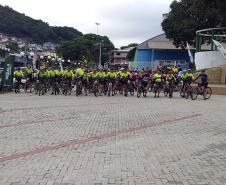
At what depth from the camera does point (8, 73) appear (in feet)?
99.2

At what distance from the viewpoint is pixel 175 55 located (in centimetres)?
6775

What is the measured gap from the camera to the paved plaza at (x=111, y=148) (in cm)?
755

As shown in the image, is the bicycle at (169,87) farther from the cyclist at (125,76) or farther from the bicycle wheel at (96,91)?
the bicycle wheel at (96,91)

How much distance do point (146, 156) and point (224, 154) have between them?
152 cm

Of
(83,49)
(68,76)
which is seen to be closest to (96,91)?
(68,76)

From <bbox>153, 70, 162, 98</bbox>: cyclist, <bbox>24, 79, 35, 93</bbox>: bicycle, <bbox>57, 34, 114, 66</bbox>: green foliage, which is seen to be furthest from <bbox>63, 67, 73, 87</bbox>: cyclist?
<bbox>57, 34, 114, 66</bbox>: green foliage

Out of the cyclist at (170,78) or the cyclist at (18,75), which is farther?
the cyclist at (18,75)

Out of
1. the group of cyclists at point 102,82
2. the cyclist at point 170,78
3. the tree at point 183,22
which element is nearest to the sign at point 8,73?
the group of cyclists at point 102,82

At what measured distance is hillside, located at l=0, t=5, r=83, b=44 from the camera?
81.7 m

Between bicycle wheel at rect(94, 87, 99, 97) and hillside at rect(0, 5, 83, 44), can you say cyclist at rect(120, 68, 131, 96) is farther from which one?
hillside at rect(0, 5, 83, 44)

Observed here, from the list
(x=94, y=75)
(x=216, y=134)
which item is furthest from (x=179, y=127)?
(x=94, y=75)

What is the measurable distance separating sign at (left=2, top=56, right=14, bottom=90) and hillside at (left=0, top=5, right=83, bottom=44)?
5122 cm

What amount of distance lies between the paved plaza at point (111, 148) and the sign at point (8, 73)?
527 inches

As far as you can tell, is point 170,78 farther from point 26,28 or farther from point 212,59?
point 26,28
